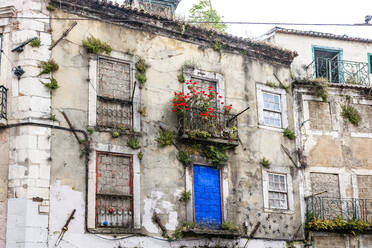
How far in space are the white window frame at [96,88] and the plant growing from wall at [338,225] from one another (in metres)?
6.78

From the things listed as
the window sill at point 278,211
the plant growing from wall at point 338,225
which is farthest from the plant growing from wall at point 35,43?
the plant growing from wall at point 338,225

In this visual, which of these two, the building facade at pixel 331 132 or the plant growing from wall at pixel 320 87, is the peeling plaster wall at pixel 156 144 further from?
the plant growing from wall at pixel 320 87

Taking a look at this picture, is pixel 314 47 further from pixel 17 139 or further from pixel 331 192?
pixel 17 139

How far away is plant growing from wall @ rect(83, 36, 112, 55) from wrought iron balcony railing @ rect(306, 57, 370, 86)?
8.72 meters

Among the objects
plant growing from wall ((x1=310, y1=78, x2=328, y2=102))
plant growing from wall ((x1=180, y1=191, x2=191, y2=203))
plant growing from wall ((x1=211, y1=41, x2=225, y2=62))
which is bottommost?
plant growing from wall ((x1=180, y1=191, x2=191, y2=203))

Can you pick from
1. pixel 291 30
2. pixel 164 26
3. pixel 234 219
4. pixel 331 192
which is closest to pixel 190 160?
pixel 234 219

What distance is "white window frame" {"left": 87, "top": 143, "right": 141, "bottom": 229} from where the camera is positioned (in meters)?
16.3

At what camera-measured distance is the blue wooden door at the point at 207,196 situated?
1842 cm

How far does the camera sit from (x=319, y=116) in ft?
72.3

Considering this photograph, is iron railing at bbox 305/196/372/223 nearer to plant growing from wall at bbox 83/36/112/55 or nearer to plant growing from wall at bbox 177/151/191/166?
plant growing from wall at bbox 177/151/191/166

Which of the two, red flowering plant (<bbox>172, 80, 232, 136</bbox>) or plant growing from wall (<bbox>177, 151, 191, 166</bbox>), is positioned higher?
red flowering plant (<bbox>172, 80, 232, 136</bbox>)

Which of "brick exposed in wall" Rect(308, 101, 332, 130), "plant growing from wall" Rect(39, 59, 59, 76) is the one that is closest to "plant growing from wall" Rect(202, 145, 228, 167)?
"brick exposed in wall" Rect(308, 101, 332, 130)

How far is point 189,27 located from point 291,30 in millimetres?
5323

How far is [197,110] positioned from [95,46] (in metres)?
3.62
